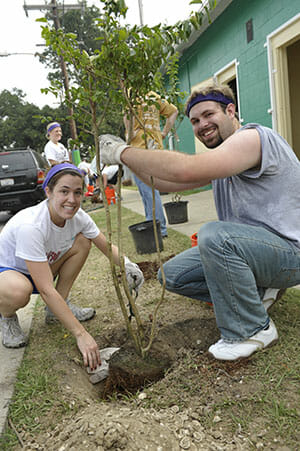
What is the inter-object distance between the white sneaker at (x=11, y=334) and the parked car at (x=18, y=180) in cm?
743

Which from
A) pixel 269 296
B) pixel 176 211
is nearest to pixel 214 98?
pixel 269 296

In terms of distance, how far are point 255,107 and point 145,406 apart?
5.97 meters

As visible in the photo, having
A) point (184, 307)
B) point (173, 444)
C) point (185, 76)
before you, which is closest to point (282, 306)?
point (184, 307)

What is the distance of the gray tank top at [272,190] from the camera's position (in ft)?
5.89

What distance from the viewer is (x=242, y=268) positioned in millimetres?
1835

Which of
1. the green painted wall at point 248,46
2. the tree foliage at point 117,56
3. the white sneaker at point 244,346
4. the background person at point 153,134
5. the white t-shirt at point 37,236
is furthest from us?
the green painted wall at point 248,46

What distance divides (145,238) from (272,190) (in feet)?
8.15

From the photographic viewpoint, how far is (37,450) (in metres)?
1.53

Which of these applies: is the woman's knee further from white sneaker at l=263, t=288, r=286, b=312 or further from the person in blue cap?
white sneaker at l=263, t=288, r=286, b=312

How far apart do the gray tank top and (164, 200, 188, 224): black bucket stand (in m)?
3.54

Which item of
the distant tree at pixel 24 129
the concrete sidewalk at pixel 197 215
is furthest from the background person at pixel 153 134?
the distant tree at pixel 24 129

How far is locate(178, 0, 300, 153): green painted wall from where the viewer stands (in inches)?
219

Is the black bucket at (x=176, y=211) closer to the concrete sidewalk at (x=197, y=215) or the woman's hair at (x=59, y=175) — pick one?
the concrete sidewalk at (x=197, y=215)

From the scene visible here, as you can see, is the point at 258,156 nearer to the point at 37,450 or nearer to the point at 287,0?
the point at 37,450
